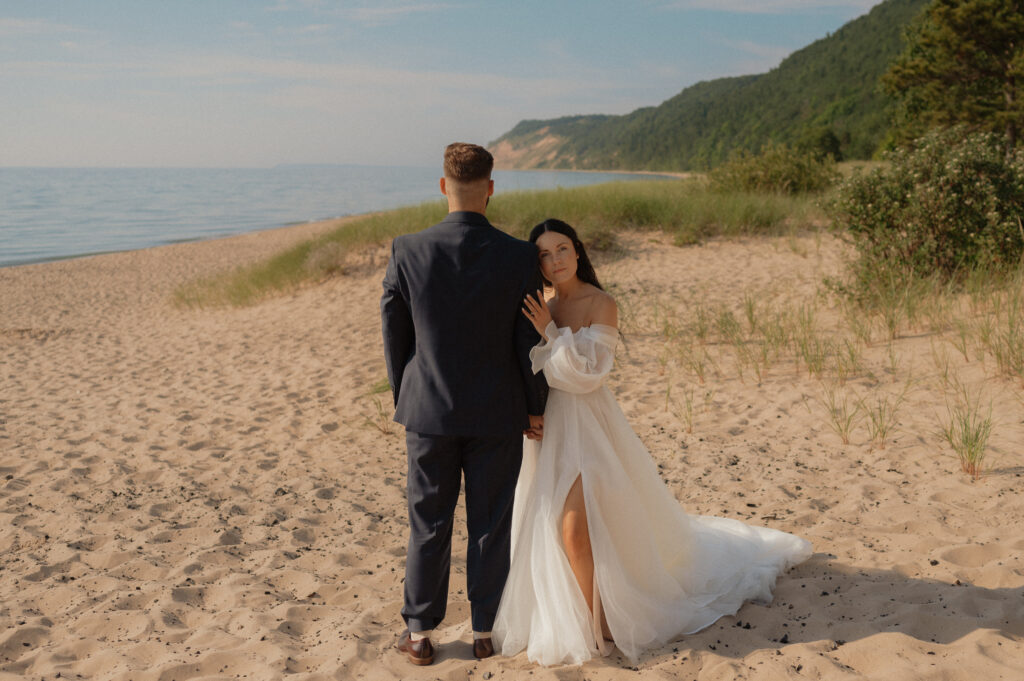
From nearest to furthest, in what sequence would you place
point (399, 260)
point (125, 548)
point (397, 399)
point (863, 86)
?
point (399, 260) → point (397, 399) → point (125, 548) → point (863, 86)

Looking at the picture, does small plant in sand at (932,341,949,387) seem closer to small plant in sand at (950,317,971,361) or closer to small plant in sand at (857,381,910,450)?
small plant in sand at (950,317,971,361)

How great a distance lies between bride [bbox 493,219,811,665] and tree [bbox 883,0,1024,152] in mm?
28874

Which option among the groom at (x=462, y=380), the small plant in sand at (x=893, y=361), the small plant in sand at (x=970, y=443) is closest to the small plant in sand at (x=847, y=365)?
the small plant in sand at (x=893, y=361)

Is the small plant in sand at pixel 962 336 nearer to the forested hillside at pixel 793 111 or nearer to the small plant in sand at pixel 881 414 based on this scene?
the small plant in sand at pixel 881 414

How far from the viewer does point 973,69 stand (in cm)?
2922

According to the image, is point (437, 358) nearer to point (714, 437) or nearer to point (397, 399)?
point (397, 399)

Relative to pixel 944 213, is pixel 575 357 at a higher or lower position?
lower

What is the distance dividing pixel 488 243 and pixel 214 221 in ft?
130

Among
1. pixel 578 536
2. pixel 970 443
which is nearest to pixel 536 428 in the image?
pixel 578 536

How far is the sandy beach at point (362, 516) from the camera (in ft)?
9.75

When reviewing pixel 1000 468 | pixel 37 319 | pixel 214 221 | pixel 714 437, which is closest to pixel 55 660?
pixel 714 437

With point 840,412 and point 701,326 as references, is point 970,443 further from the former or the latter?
point 701,326

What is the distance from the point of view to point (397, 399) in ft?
9.79

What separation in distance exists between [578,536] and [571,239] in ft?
4.08
